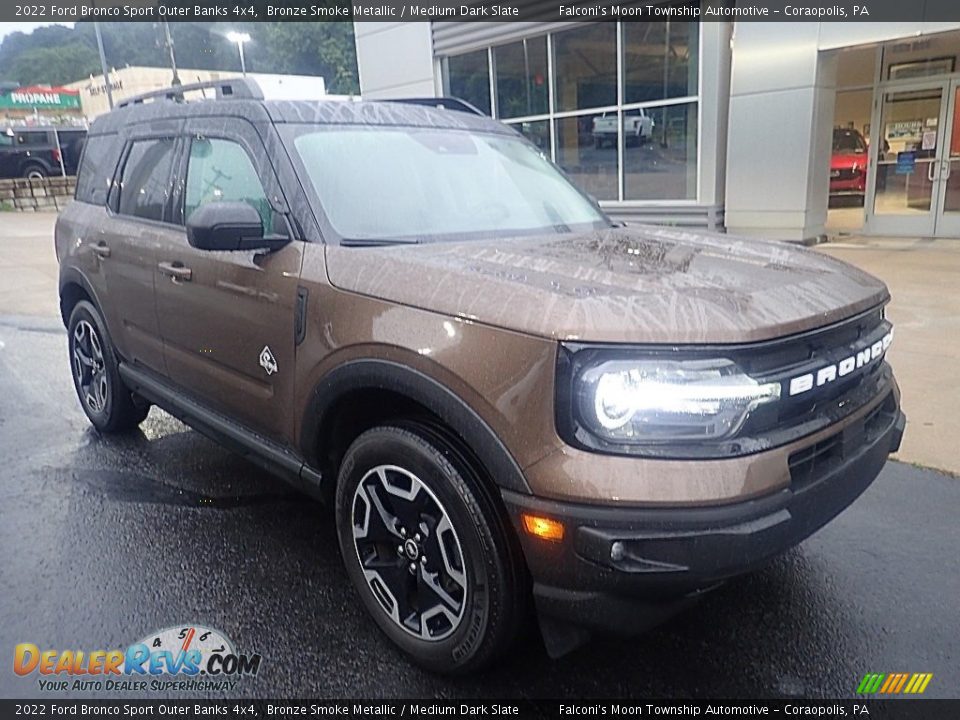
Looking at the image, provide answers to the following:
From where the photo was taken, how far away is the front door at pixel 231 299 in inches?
113

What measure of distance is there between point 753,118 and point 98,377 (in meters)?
9.87

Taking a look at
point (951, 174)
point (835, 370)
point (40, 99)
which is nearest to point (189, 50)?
point (40, 99)

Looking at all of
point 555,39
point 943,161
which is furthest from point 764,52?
point 555,39

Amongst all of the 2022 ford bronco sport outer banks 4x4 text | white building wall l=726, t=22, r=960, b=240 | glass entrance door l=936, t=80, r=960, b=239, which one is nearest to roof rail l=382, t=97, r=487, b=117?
the 2022 ford bronco sport outer banks 4x4 text

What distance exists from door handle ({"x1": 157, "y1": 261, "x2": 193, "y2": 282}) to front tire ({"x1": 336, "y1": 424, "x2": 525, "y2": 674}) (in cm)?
135

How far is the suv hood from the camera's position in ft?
6.54

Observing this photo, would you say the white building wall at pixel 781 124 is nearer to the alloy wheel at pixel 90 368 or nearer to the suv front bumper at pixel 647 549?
the alloy wheel at pixel 90 368

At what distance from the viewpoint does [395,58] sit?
16.5m

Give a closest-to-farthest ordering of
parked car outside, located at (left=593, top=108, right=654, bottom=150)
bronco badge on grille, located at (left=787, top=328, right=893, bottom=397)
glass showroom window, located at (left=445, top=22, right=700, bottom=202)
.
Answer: bronco badge on grille, located at (left=787, top=328, right=893, bottom=397) → glass showroom window, located at (left=445, top=22, right=700, bottom=202) → parked car outside, located at (left=593, top=108, right=654, bottom=150)

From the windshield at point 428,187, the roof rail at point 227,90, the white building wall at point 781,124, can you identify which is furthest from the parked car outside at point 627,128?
the roof rail at point 227,90

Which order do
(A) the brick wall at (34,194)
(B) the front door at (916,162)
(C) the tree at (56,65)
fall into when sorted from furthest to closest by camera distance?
(C) the tree at (56,65), (A) the brick wall at (34,194), (B) the front door at (916,162)

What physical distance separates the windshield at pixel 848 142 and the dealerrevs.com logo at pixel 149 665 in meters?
14.0

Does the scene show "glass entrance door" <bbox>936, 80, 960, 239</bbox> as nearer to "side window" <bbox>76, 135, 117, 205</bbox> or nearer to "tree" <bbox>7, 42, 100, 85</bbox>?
"side window" <bbox>76, 135, 117, 205</bbox>

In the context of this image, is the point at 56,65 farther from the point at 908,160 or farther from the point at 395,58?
the point at 908,160
